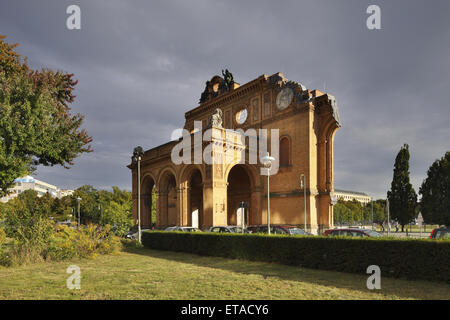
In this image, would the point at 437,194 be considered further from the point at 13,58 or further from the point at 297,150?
the point at 13,58

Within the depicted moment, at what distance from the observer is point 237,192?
3192cm

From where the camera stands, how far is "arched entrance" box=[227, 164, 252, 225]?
31.2 metres

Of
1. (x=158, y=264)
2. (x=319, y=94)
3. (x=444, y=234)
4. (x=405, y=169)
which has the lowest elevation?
(x=158, y=264)

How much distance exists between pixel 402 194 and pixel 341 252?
3594 cm

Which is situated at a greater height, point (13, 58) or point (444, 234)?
point (13, 58)

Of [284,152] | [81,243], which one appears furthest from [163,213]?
[81,243]

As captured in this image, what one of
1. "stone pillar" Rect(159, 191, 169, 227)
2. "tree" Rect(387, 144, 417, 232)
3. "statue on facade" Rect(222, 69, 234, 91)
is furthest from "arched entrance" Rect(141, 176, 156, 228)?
"tree" Rect(387, 144, 417, 232)

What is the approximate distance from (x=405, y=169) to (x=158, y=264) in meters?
39.0

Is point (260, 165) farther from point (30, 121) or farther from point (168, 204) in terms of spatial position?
point (30, 121)

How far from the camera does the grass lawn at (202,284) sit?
7340mm

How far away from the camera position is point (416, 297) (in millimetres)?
7195

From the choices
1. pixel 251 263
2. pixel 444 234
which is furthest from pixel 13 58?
pixel 444 234

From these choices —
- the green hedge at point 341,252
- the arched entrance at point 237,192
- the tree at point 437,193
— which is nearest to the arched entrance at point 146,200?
the arched entrance at point 237,192

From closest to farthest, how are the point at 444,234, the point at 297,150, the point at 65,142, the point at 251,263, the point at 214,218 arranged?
the point at 444,234, the point at 251,263, the point at 65,142, the point at 214,218, the point at 297,150
